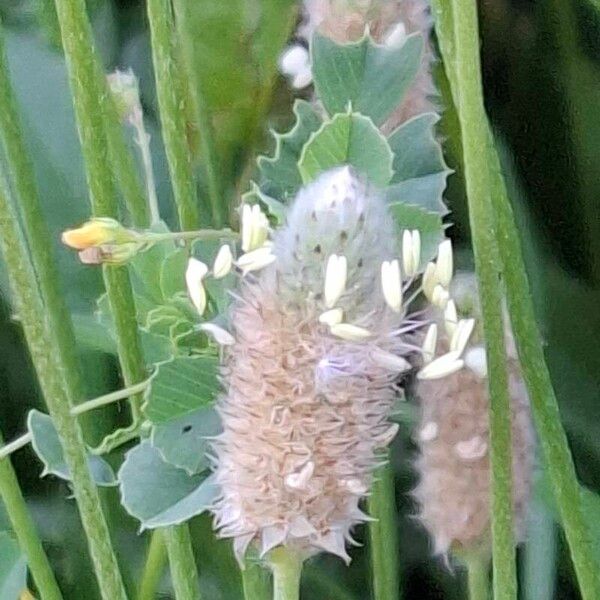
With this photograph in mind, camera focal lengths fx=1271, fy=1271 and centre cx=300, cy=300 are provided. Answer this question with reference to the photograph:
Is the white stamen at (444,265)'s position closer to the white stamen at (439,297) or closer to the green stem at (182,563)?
the white stamen at (439,297)

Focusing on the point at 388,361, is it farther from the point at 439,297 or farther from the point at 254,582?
the point at 254,582

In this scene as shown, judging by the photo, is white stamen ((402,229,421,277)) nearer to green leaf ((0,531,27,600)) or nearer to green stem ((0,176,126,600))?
green stem ((0,176,126,600))

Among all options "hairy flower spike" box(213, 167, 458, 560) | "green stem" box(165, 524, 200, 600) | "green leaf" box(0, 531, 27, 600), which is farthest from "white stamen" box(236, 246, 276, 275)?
"green leaf" box(0, 531, 27, 600)

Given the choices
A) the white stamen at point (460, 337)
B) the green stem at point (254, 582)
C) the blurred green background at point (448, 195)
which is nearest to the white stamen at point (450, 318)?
the white stamen at point (460, 337)

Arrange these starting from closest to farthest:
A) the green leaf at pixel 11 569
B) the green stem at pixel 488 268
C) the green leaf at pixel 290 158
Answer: the green stem at pixel 488 268 < the green leaf at pixel 290 158 < the green leaf at pixel 11 569

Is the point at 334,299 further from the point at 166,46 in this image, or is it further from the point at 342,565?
the point at 342,565

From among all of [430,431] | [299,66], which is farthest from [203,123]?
[430,431]
